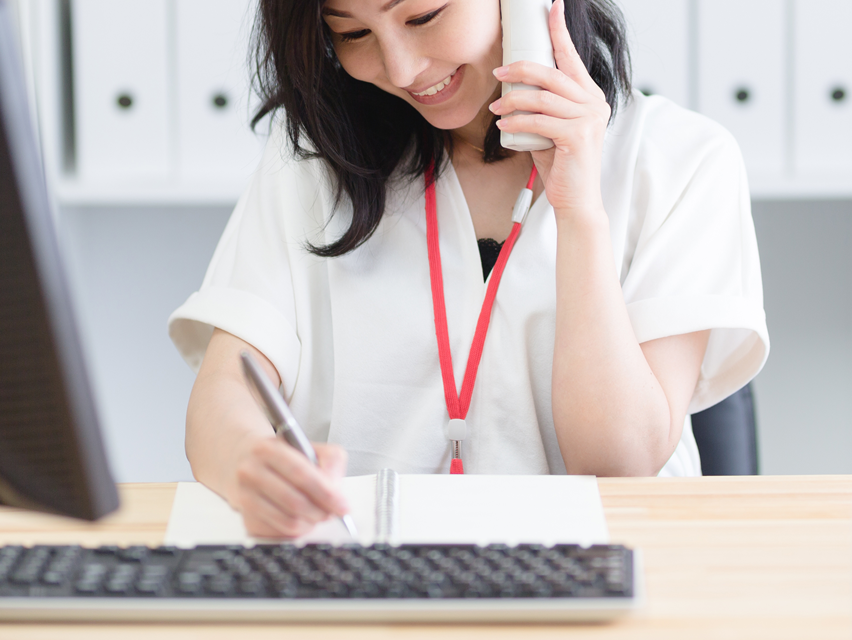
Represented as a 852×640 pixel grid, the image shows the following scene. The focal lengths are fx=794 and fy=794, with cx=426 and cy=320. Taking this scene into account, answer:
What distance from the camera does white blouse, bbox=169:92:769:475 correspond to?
100 cm

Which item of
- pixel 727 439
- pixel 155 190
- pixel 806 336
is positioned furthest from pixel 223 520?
pixel 806 336

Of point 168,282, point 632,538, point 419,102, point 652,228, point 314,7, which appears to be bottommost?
point 168,282

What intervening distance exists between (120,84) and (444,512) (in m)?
1.26

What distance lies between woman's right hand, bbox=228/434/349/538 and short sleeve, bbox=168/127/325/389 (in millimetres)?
397

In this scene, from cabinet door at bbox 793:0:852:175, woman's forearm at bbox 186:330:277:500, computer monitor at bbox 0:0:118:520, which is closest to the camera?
computer monitor at bbox 0:0:118:520

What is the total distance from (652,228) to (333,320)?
0.44 m

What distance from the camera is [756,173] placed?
61.5 inches

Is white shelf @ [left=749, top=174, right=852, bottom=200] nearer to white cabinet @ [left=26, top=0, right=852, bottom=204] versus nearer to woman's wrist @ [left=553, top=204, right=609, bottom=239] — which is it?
white cabinet @ [left=26, top=0, right=852, bottom=204]

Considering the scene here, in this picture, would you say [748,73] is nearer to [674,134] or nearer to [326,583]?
[674,134]

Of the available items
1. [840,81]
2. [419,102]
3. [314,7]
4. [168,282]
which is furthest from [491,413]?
[168,282]

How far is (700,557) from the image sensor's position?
562 mm

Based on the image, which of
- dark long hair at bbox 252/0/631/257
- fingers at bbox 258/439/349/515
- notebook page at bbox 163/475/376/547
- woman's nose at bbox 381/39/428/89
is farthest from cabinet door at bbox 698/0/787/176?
fingers at bbox 258/439/349/515

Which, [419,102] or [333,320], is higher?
[419,102]

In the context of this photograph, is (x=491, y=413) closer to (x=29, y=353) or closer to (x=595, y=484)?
(x=595, y=484)
